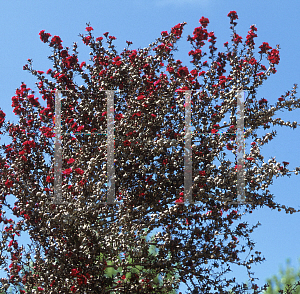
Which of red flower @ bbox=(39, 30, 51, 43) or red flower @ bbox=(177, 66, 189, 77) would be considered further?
red flower @ bbox=(39, 30, 51, 43)

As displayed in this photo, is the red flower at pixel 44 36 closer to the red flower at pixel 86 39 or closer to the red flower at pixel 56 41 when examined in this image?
the red flower at pixel 56 41

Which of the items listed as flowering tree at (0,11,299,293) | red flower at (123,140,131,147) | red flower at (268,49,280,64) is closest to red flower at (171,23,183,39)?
flowering tree at (0,11,299,293)

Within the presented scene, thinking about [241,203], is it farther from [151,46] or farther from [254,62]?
[151,46]

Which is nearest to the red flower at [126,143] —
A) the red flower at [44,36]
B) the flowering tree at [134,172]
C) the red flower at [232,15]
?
the flowering tree at [134,172]

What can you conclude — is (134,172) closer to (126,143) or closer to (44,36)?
(126,143)

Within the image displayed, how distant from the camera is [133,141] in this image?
6.07 meters

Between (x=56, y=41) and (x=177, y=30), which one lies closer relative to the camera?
(x=56, y=41)

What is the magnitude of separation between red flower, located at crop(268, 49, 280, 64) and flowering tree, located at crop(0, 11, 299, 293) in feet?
0.04

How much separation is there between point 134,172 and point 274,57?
359 cm

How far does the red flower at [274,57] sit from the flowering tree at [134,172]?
11 millimetres

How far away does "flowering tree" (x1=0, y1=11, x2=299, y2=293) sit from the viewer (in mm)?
5594

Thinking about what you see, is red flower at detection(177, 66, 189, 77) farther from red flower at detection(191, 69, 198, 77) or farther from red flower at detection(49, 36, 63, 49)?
red flower at detection(49, 36, 63, 49)

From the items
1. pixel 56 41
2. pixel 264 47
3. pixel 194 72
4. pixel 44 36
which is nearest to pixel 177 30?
pixel 194 72

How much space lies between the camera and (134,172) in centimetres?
659
